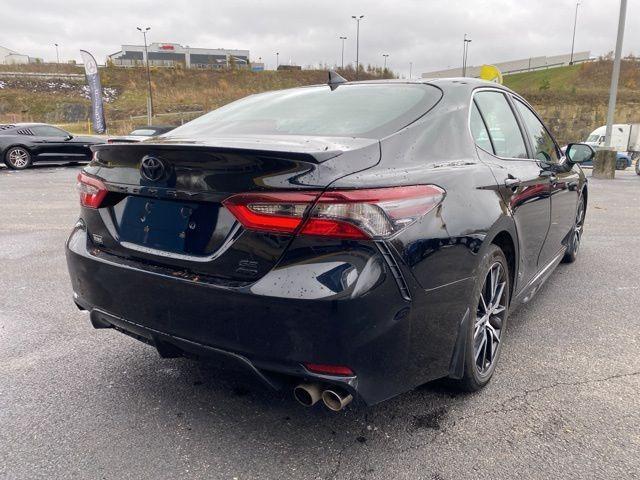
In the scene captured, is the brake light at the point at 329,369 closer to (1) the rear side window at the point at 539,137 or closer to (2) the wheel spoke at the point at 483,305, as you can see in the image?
(2) the wheel spoke at the point at 483,305

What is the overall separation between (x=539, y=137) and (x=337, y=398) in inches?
111

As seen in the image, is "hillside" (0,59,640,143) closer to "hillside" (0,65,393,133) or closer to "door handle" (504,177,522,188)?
"hillside" (0,65,393,133)

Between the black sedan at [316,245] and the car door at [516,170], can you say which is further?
the car door at [516,170]

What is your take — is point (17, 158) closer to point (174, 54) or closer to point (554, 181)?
point (554, 181)

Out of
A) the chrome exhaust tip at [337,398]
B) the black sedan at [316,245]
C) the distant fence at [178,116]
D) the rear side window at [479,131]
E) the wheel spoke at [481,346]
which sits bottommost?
the wheel spoke at [481,346]

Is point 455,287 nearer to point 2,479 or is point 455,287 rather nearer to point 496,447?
point 496,447

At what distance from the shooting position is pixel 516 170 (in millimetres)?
2928

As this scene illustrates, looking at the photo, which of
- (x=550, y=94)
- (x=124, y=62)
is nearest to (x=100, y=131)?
(x=550, y=94)

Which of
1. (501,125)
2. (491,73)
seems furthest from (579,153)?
(491,73)

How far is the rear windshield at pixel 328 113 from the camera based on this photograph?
7.86 ft

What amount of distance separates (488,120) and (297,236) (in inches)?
67.0

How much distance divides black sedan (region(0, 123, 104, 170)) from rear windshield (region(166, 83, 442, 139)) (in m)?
13.8

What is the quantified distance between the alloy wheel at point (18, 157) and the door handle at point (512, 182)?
15.9 metres

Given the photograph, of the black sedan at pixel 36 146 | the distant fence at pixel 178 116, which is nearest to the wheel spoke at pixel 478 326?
the black sedan at pixel 36 146
